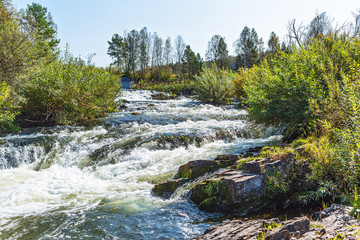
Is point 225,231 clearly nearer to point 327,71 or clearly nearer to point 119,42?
point 327,71

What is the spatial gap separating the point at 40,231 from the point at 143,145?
4.24 metres

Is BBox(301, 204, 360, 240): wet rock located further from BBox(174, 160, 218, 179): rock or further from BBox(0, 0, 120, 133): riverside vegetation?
BBox(0, 0, 120, 133): riverside vegetation

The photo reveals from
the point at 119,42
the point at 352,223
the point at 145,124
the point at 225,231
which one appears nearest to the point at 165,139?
the point at 145,124

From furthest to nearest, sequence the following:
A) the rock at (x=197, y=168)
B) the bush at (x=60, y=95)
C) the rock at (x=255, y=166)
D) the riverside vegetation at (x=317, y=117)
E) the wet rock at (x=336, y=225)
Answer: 1. the bush at (x=60, y=95)
2. the rock at (x=197, y=168)
3. the rock at (x=255, y=166)
4. the riverside vegetation at (x=317, y=117)
5. the wet rock at (x=336, y=225)

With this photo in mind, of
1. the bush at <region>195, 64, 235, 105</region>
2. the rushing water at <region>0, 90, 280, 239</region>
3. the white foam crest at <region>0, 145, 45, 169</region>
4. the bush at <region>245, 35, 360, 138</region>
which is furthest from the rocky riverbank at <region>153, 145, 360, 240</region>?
the bush at <region>195, 64, 235, 105</region>

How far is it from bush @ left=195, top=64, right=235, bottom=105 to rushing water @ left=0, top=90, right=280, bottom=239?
7424 millimetres

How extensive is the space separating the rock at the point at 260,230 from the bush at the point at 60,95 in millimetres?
8779

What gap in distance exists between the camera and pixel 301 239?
7.03 feet

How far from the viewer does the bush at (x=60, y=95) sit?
941 cm

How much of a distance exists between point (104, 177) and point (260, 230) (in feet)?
14.5

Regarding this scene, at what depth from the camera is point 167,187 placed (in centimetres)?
475

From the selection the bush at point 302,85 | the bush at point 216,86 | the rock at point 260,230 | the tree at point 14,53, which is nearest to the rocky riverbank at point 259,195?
the rock at point 260,230

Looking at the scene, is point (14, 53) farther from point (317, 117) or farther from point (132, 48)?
point (132, 48)

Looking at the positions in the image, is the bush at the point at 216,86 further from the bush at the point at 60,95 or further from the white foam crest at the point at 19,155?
the white foam crest at the point at 19,155
